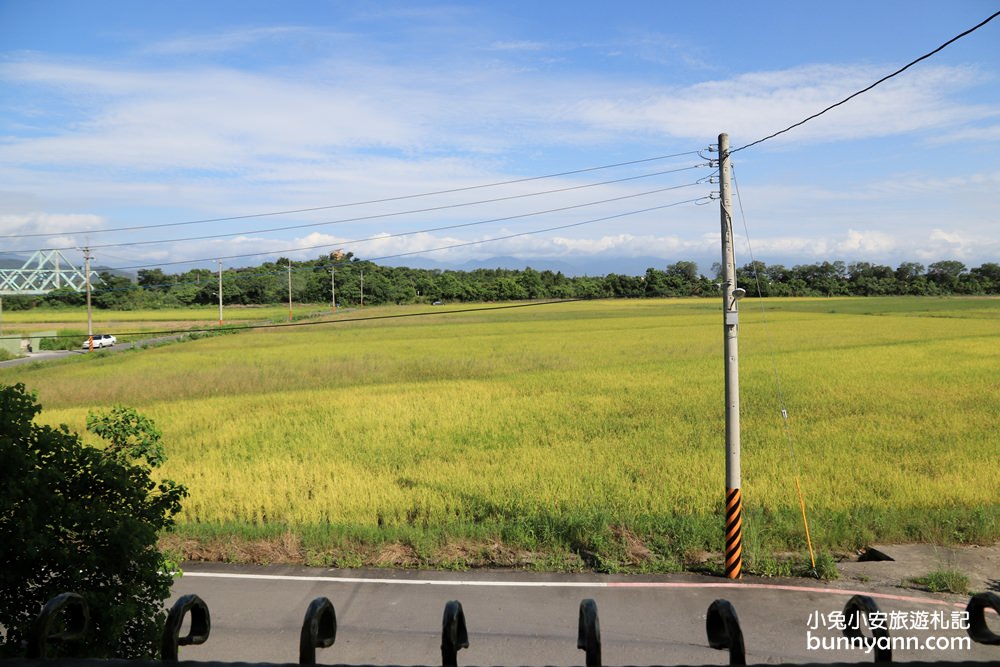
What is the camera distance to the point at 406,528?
1183 centimetres

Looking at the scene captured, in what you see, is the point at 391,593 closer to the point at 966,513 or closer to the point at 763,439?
the point at 966,513

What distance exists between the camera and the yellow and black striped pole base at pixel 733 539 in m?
10.2

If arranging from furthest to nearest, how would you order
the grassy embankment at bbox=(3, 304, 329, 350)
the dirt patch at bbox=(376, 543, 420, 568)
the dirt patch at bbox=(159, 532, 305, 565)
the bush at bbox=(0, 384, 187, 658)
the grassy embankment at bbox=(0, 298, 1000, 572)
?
the grassy embankment at bbox=(3, 304, 329, 350), the grassy embankment at bbox=(0, 298, 1000, 572), the dirt patch at bbox=(159, 532, 305, 565), the dirt patch at bbox=(376, 543, 420, 568), the bush at bbox=(0, 384, 187, 658)

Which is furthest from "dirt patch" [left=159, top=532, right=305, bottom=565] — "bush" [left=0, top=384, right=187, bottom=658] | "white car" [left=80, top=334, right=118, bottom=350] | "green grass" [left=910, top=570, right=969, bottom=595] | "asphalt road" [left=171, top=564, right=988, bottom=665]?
"white car" [left=80, top=334, right=118, bottom=350]

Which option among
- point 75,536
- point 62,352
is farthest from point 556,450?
point 62,352

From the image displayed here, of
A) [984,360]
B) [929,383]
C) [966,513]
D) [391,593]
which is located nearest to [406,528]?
[391,593]

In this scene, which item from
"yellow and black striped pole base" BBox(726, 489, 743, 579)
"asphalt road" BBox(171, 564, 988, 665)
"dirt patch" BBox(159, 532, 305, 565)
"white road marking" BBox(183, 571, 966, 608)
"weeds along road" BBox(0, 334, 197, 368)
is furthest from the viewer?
"weeds along road" BBox(0, 334, 197, 368)

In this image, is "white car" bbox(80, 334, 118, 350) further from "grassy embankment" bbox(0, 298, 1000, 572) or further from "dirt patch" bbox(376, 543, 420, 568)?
"dirt patch" bbox(376, 543, 420, 568)

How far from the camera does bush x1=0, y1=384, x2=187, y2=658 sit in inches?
179

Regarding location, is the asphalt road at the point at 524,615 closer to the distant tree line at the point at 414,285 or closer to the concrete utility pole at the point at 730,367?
the concrete utility pole at the point at 730,367

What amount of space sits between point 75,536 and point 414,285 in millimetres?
82119

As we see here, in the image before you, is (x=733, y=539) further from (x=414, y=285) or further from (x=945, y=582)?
(x=414, y=285)

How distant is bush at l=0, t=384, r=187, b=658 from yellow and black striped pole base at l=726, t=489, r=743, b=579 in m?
7.94

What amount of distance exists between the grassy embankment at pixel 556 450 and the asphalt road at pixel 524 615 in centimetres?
67
